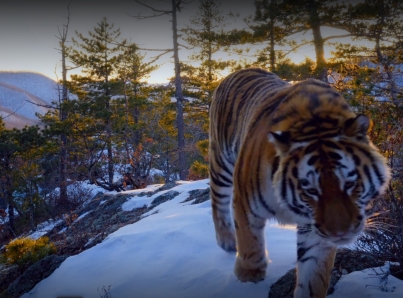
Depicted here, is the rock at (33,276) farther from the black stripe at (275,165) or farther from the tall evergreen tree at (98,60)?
the tall evergreen tree at (98,60)

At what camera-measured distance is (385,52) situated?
922 cm

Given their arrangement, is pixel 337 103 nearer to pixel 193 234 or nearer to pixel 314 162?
pixel 314 162

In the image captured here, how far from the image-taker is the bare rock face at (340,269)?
2.72 meters

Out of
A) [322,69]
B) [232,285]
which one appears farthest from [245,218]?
[322,69]

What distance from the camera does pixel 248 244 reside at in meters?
2.66

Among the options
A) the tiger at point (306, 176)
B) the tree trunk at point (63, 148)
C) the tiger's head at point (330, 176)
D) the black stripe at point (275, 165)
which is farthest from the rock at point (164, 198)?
the tree trunk at point (63, 148)

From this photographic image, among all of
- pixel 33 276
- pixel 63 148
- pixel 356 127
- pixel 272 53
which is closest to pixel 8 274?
pixel 33 276

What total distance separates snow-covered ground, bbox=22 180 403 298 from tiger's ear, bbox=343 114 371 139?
126cm

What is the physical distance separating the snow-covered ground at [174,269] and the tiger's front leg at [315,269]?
0.35m

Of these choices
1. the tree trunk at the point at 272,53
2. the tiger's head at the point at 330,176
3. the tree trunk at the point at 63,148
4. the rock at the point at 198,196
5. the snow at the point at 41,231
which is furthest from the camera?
the tree trunk at the point at 63,148

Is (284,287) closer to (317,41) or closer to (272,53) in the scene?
(317,41)

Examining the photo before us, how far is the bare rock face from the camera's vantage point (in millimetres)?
2719

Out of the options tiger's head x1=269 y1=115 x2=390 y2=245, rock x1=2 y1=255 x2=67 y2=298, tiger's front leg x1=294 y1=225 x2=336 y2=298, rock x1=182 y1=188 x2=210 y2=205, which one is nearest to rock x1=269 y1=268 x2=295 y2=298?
tiger's front leg x1=294 y1=225 x2=336 y2=298

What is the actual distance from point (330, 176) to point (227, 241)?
193 cm
